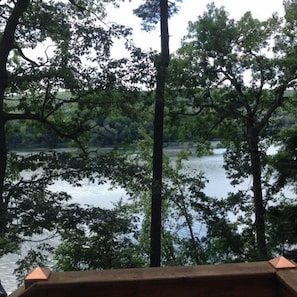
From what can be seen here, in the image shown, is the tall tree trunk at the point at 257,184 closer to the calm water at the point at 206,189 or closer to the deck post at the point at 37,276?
the calm water at the point at 206,189

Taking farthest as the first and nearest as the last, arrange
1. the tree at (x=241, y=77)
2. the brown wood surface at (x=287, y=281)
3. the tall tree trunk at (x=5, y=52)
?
the tree at (x=241, y=77) → the tall tree trunk at (x=5, y=52) → the brown wood surface at (x=287, y=281)

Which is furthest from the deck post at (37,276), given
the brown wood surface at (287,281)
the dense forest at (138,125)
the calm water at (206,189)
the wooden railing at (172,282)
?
the calm water at (206,189)

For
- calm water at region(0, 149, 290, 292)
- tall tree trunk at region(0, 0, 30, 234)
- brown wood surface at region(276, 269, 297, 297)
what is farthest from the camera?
calm water at region(0, 149, 290, 292)

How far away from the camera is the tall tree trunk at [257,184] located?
8133mm

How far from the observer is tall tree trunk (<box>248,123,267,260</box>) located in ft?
26.7

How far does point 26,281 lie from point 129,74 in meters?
4.86

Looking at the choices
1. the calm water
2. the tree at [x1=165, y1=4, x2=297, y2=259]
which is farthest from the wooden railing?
the calm water

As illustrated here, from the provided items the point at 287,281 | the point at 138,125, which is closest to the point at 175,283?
the point at 287,281

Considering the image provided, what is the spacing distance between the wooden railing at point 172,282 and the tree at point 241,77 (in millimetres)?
6686

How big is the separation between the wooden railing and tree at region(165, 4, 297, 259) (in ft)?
21.9

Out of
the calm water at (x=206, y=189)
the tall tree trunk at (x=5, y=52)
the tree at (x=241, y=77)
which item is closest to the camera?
the tall tree trunk at (x=5, y=52)

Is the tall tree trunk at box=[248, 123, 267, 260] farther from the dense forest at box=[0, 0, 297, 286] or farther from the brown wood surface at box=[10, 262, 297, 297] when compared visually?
the brown wood surface at box=[10, 262, 297, 297]

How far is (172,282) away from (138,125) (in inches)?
Answer: 274

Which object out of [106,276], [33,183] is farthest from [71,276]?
[33,183]
